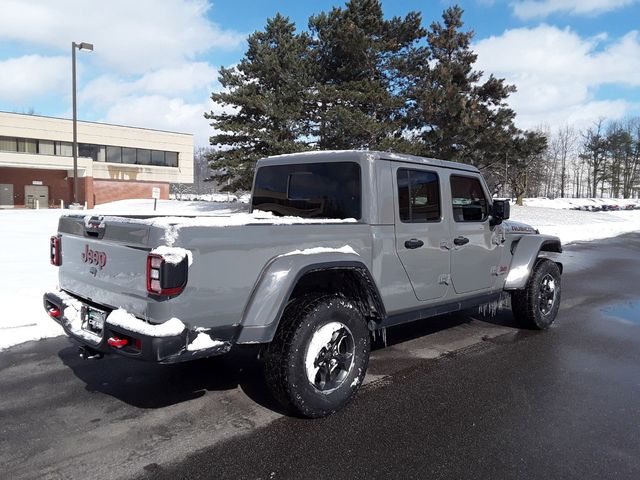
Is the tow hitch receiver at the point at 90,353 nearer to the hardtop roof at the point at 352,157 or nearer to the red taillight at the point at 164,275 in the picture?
the red taillight at the point at 164,275

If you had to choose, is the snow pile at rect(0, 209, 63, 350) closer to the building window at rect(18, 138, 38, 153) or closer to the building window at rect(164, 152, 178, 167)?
the building window at rect(18, 138, 38, 153)

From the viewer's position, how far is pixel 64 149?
4294cm

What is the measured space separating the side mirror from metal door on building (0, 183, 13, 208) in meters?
44.4

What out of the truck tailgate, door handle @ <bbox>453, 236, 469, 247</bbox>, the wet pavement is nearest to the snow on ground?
Answer: the truck tailgate

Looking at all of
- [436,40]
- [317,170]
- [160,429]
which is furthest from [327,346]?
[436,40]

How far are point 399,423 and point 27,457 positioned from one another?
2394 mm

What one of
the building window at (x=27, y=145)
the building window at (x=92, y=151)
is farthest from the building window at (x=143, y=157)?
the building window at (x=27, y=145)

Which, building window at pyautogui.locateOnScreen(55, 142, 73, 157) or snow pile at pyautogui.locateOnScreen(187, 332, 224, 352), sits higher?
building window at pyautogui.locateOnScreen(55, 142, 73, 157)

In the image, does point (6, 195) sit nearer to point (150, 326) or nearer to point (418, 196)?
point (418, 196)

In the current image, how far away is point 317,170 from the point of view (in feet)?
14.6

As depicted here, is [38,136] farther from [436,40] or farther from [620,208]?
[620,208]

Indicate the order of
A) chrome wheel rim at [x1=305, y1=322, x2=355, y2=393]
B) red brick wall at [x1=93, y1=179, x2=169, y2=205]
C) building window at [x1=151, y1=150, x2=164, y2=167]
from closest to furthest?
chrome wheel rim at [x1=305, y1=322, x2=355, y2=393] < red brick wall at [x1=93, y1=179, x2=169, y2=205] < building window at [x1=151, y1=150, x2=164, y2=167]

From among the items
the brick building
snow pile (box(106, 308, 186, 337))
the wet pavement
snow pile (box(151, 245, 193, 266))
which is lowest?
the wet pavement

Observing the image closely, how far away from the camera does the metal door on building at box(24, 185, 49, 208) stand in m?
40.9
